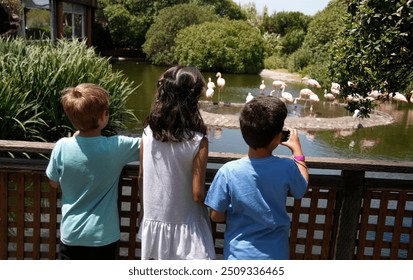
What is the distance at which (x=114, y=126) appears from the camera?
7016 millimetres

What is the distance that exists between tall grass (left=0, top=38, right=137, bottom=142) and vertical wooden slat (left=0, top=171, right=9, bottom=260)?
8.23ft

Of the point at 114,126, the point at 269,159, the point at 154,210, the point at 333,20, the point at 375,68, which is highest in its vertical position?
the point at 333,20

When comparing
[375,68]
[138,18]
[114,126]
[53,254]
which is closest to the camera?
[53,254]

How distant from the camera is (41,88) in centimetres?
595

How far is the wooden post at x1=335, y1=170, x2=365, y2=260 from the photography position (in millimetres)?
2525

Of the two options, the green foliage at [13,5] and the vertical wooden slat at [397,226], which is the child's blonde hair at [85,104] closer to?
the vertical wooden slat at [397,226]

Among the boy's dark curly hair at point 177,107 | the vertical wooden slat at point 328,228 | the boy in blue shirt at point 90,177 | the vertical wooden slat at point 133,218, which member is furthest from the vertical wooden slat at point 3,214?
the vertical wooden slat at point 328,228

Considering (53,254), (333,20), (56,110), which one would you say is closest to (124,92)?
(56,110)

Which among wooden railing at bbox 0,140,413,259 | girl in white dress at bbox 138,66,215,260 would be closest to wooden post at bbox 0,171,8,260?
wooden railing at bbox 0,140,413,259

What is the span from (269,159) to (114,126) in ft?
17.3

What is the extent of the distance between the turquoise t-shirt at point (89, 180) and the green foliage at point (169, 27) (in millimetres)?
30805

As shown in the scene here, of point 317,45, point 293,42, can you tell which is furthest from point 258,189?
point 293,42

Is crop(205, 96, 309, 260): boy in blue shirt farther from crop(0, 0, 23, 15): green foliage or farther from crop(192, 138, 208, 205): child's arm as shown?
crop(0, 0, 23, 15): green foliage
